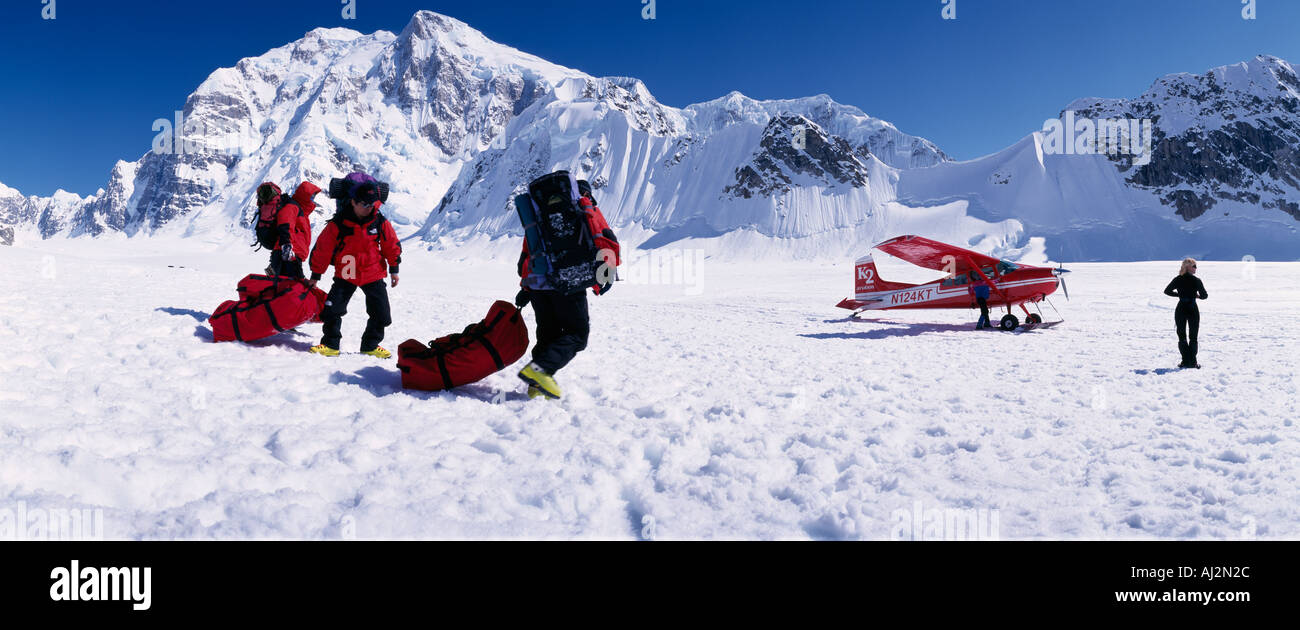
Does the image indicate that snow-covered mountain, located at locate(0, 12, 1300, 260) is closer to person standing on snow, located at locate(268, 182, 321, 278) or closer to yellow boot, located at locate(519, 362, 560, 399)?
person standing on snow, located at locate(268, 182, 321, 278)

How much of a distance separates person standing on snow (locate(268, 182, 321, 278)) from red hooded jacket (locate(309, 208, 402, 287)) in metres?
0.75

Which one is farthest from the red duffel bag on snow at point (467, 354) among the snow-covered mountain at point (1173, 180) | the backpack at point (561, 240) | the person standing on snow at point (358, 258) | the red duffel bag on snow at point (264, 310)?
the snow-covered mountain at point (1173, 180)

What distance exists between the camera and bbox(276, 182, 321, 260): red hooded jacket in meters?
6.02

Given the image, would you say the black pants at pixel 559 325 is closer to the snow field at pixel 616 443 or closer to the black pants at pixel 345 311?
the snow field at pixel 616 443

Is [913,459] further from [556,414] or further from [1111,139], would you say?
[1111,139]

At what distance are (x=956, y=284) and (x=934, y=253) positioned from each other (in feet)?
2.64

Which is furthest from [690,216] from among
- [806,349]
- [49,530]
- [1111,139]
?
[49,530]

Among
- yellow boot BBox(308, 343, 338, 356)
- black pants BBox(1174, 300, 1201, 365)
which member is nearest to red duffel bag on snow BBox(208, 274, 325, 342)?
yellow boot BBox(308, 343, 338, 356)

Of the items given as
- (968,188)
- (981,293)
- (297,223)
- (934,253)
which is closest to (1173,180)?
(968,188)

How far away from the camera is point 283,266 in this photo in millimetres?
6480

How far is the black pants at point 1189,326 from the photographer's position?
20.5ft

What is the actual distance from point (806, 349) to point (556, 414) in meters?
4.82

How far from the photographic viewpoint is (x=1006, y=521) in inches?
101
